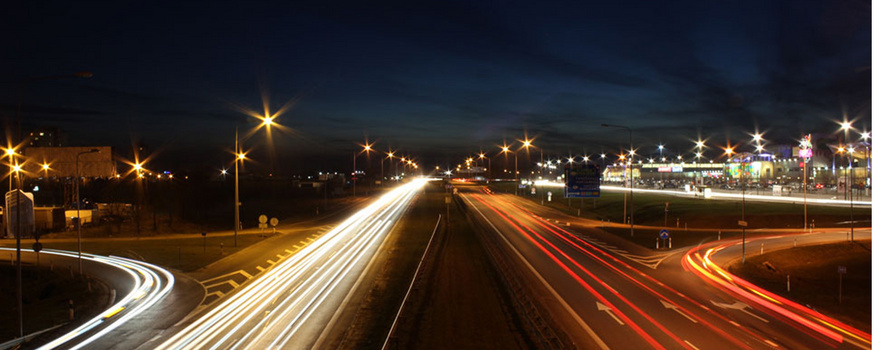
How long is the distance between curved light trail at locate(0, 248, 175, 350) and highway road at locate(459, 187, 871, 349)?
52.2 feet

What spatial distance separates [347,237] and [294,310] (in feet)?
67.0

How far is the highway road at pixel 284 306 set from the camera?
14422 mm

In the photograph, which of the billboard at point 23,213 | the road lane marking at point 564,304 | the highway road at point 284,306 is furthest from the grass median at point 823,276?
the billboard at point 23,213

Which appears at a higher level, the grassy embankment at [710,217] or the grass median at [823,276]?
the grassy embankment at [710,217]

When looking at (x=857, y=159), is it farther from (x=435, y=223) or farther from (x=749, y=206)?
(x=435, y=223)

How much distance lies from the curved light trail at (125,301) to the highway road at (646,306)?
15913 mm

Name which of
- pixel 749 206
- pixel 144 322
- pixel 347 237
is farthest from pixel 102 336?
pixel 749 206

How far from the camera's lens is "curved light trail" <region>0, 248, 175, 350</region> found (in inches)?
586

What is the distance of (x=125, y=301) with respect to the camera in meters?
19.7

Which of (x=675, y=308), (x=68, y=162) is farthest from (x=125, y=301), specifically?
(x=68, y=162)

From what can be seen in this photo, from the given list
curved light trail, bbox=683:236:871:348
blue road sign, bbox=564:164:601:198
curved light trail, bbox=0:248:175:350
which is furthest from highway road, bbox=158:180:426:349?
blue road sign, bbox=564:164:601:198

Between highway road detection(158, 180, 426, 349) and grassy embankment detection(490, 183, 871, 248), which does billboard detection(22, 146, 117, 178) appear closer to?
highway road detection(158, 180, 426, 349)

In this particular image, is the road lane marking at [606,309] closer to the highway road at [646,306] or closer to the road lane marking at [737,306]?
the highway road at [646,306]

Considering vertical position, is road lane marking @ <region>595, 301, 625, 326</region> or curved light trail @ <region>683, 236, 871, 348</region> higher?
road lane marking @ <region>595, 301, 625, 326</region>
